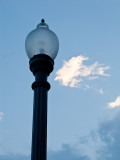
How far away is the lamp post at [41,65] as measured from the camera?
391cm

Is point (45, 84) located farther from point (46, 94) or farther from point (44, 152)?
point (44, 152)

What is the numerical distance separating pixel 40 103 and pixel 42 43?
984mm

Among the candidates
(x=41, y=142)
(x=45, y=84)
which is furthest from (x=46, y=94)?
(x=41, y=142)

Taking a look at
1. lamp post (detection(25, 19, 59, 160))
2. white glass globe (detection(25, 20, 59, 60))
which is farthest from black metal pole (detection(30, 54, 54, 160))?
white glass globe (detection(25, 20, 59, 60))

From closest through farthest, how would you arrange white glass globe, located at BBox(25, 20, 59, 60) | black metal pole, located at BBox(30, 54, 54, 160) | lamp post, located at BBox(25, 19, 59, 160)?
1. black metal pole, located at BBox(30, 54, 54, 160)
2. lamp post, located at BBox(25, 19, 59, 160)
3. white glass globe, located at BBox(25, 20, 59, 60)

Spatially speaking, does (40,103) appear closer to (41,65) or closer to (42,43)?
(41,65)

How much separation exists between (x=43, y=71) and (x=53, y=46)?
46 cm

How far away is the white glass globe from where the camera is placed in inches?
175

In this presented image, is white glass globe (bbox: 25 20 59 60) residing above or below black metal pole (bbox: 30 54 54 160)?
above

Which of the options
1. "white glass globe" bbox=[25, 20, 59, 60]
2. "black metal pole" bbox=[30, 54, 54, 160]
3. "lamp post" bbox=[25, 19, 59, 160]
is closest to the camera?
"black metal pole" bbox=[30, 54, 54, 160]

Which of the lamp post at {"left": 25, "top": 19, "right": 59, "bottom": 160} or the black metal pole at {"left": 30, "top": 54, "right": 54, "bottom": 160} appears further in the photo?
the lamp post at {"left": 25, "top": 19, "right": 59, "bottom": 160}

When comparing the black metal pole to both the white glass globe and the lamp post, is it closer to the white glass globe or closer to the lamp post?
the lamp post

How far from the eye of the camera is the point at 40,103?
4.08 metres

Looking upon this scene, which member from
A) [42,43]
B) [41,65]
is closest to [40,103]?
[41,65]
